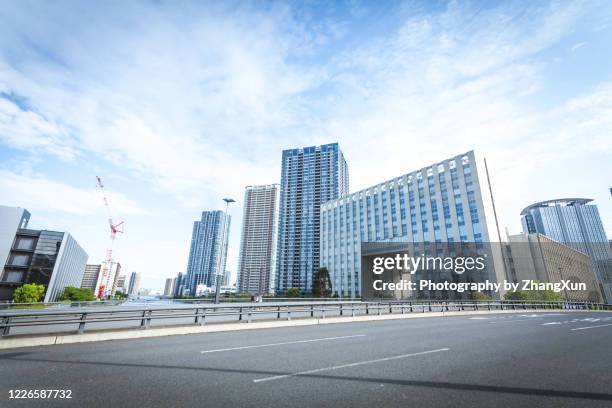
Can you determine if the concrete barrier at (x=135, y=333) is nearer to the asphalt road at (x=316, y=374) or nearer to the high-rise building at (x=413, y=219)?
Result: the asphalt road at (x=316, y=374)

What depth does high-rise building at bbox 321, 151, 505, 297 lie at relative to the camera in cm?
6988

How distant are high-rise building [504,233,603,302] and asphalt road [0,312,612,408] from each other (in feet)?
257

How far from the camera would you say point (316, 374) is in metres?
6.02

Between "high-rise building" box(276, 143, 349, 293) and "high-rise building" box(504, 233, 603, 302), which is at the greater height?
"high-rise building" box(276, 143, 349, 293)

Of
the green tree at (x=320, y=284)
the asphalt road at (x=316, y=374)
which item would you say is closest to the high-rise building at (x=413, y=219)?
the green tree at (x=320, y=284)

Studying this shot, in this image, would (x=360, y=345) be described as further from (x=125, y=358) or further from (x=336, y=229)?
(x=336, y=229)

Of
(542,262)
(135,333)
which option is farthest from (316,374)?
(542,262)

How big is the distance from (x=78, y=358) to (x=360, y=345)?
843 cm

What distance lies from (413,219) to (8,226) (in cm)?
10356

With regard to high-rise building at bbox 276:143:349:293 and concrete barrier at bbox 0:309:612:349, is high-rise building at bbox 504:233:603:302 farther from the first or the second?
high-rise building at bbox 276:143:349:293

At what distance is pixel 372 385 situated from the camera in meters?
5.33

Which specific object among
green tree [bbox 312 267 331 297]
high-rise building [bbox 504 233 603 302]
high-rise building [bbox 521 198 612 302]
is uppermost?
high-rise building [bbox 521 198 612 302]

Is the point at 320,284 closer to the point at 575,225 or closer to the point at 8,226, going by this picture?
the point at 8,226

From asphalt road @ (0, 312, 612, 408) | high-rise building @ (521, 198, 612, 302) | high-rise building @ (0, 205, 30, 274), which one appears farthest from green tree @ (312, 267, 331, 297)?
high-rise building @ (521, 198, 612, 302)
